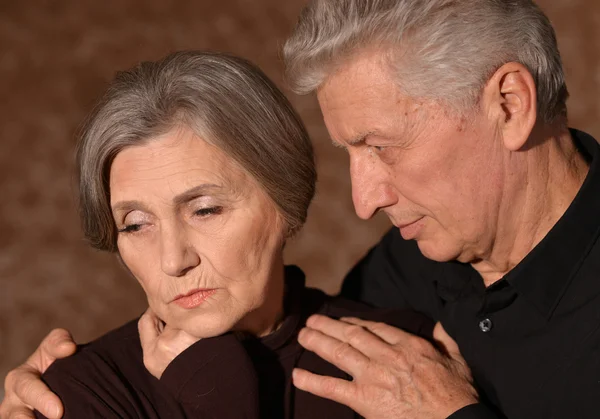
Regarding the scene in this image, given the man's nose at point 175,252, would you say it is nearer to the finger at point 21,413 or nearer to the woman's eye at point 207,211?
the woman's eye at point 207,211

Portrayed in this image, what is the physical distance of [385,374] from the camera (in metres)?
1.95

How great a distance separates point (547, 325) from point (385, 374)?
37 centimetres

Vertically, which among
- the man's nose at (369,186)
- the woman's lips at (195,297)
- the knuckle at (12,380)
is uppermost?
the man's nose at (369,186)

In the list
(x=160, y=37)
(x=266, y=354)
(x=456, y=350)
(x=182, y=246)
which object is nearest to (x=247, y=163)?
(x=182, y=246)

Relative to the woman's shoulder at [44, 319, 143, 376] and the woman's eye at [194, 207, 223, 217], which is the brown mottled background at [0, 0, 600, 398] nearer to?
the woman's shoulder at [44, 319, 143, 376]

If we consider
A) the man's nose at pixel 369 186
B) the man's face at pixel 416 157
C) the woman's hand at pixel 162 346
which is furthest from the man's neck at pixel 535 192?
the woman's hand at pixel 162 346

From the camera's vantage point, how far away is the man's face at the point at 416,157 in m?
1.84

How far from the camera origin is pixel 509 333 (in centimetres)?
205

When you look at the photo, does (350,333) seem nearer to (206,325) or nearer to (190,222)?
(206,325)

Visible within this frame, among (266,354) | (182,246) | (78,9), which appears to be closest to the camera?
(182,246)

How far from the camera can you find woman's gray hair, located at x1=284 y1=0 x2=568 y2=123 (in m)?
1.81

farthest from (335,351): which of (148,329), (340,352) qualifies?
(148,329)

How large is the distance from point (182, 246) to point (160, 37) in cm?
190

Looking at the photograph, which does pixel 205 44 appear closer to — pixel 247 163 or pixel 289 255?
pixel 289 255
